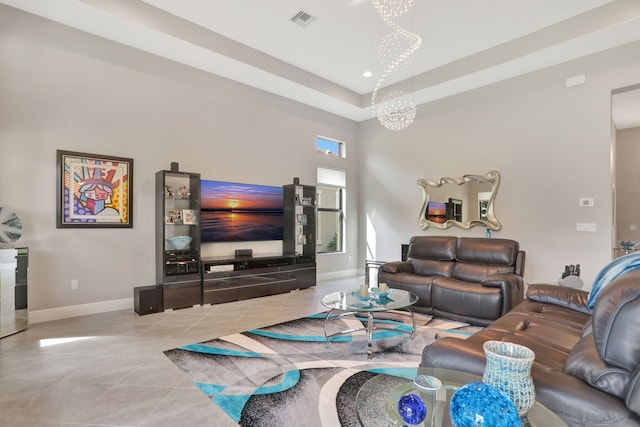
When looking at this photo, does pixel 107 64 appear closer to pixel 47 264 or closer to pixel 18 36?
pixel 18 36

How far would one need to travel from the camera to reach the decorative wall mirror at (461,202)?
18.3 feet

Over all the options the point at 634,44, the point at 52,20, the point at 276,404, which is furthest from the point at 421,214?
the point at 52,20

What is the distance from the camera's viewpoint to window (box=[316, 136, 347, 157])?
6996mm

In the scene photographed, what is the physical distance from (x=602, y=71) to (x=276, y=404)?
5.76 meters

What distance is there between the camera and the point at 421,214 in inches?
253

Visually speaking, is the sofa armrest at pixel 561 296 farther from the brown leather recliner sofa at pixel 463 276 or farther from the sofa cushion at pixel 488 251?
the sofa cushion at pixel 488 251

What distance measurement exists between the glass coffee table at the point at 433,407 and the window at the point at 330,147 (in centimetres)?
571

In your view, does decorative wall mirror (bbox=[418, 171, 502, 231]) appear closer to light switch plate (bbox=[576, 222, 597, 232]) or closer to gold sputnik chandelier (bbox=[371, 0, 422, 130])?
light switch plate (bbox=[576, 222, 597, 232])

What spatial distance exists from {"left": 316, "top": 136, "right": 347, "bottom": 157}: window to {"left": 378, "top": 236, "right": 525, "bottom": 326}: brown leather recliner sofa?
293 centimetres

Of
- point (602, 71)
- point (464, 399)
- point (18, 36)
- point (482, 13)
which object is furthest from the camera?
point (602, 71)

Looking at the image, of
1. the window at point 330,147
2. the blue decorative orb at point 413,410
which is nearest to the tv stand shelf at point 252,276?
the window at point 330,147

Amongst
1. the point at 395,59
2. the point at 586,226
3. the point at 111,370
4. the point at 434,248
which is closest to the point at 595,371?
the point at 111,370

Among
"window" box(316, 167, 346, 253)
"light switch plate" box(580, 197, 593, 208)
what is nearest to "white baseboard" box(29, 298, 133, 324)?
"window" box(316, 167, 346, 253)

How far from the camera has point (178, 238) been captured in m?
4.71
